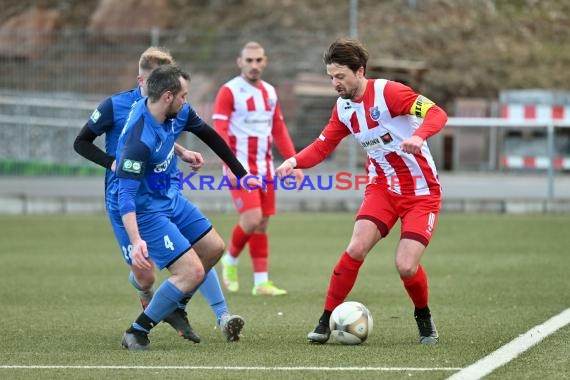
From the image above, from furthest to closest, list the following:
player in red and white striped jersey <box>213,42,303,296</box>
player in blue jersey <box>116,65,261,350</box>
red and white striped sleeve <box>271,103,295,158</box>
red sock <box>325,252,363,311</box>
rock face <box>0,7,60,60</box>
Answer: rock face <box>0,7,60,60</box> → red and white striped sleeve <box>271,103,295,158</box> → player in red and white striped jersey <box>213,42,303,296</box> → red sock <box>325,252,363,311</box> → player in blue jersey <box>116,65,261,350</box>

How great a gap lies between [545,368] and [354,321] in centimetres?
152

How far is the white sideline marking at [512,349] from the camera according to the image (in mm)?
6576

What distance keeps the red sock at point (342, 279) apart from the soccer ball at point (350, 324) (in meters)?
0.07

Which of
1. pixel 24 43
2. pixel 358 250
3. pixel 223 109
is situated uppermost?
pixel 24 43

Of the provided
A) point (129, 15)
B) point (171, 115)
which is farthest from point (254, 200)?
point (129, 15)

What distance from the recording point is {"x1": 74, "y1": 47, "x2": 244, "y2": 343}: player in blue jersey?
8.04 meters

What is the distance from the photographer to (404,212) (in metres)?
7.99

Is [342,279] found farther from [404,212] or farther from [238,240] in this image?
[238,240]

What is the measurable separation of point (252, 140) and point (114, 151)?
11.7 ft

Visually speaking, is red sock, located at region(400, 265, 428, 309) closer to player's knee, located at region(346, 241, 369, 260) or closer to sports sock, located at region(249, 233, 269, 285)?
player's knee, located at region(346, 241, 369, 260)

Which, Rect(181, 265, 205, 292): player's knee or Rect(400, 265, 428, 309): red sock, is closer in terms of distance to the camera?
Rect(181, 265, 205, 292): player's knee

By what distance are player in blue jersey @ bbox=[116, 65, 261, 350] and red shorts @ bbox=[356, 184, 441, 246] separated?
3.43ft

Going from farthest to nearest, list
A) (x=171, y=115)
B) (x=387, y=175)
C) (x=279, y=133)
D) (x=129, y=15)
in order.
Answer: (x=129, y=15) → (x=279, y=133) → (x=387, y=175) → (x=171, y=115)

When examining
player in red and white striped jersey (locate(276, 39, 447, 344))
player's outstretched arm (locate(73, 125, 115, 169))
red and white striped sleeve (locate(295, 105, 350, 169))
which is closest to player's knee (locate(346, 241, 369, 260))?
player in red and white striped jersey (locate(276, 39, 447, 344))
